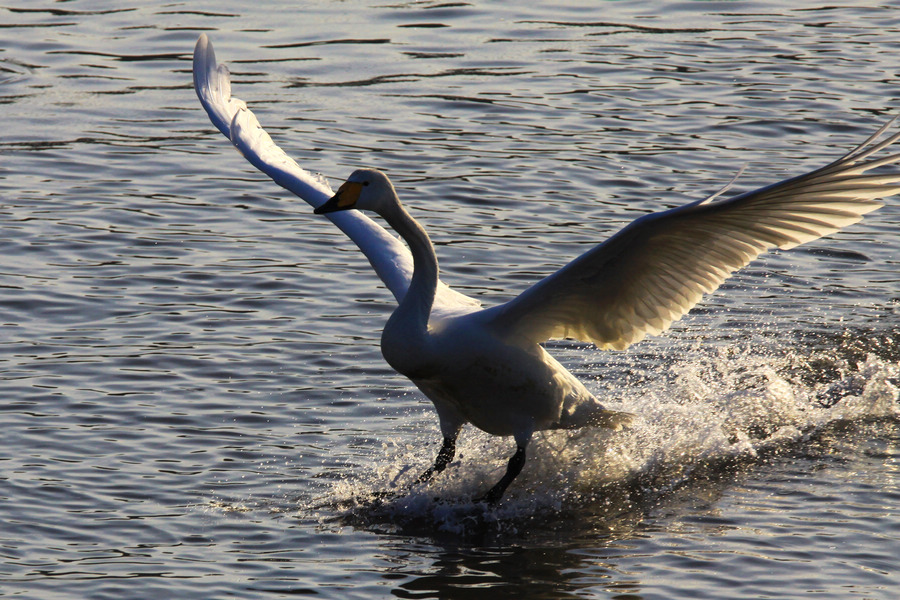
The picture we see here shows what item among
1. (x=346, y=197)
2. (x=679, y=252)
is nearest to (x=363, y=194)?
(x=346, y=197)

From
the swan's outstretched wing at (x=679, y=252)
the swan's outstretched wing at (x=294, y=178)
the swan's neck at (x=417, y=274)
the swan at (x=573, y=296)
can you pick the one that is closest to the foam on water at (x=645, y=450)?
the swan at (x=573, y=296)

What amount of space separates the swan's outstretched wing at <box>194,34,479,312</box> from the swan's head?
1043 mm

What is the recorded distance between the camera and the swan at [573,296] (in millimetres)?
7191

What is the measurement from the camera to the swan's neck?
7.27 metres

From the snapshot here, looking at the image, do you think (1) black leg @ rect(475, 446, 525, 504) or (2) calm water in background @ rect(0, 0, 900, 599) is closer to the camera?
(2) calm water in background @ rect(0, 0, 900, 599)

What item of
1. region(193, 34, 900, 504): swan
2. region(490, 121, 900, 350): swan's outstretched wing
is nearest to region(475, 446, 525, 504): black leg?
region(193, 34, 900, 504): swan

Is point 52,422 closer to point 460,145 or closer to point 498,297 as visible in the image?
point 498,297

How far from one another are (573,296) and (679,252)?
595 mm

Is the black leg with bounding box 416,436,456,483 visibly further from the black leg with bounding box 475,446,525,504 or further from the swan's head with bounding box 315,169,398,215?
the swan's head with bounding box 315,169,398,215

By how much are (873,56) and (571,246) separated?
7017mm

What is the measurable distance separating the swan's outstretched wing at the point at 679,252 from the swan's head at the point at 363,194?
2.90 feet

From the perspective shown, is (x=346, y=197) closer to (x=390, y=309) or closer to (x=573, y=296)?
(x=573, y=296)

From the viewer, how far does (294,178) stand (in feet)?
30.0

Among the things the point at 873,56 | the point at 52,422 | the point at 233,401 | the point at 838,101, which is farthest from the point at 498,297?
the point at 873,56
